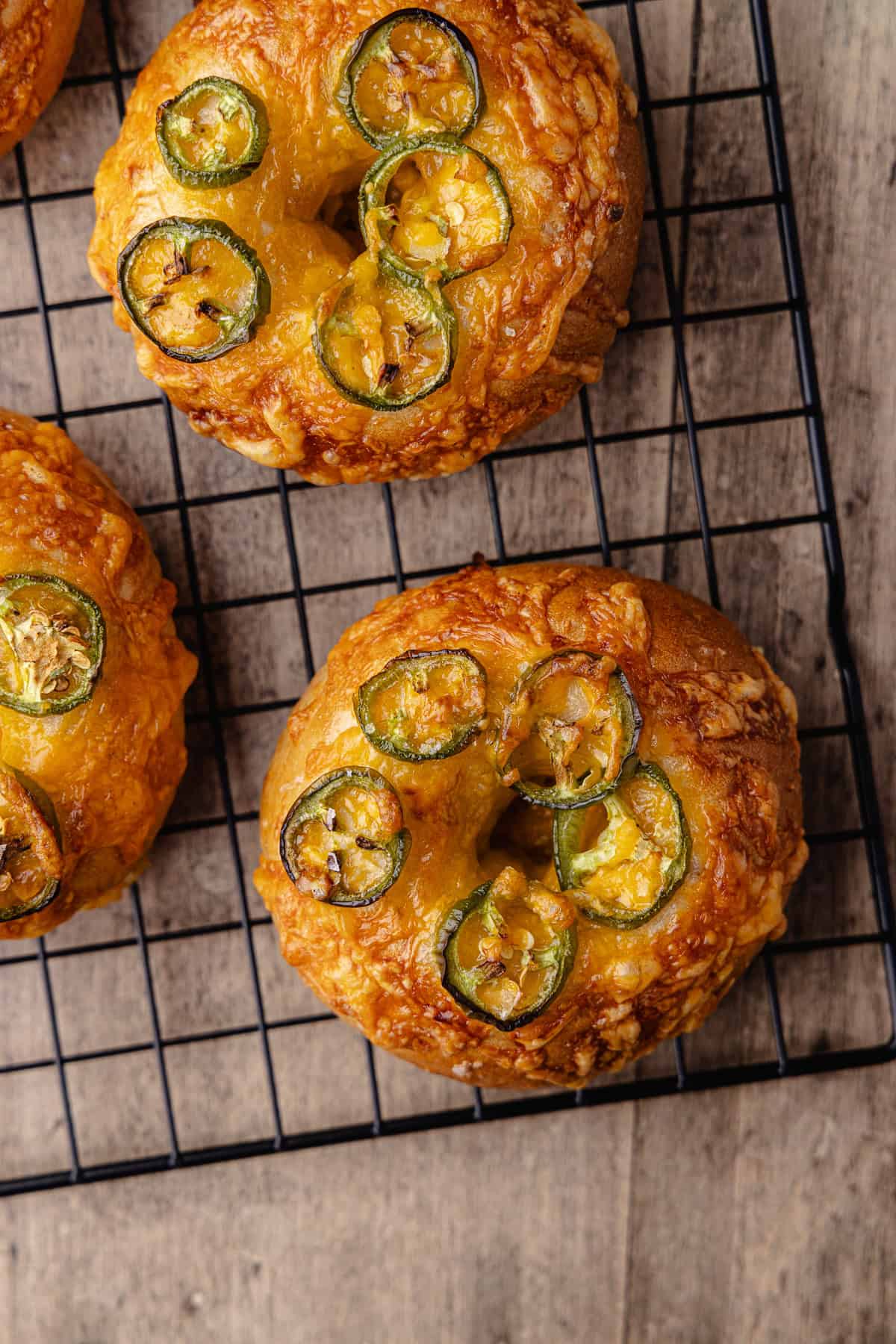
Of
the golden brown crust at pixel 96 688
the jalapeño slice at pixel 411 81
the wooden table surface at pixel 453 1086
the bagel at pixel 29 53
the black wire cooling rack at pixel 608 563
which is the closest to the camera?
the jalapeño slice at pixel 411 81

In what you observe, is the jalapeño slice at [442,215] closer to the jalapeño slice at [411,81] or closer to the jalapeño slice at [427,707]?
the jalapeño slice at [411,81]

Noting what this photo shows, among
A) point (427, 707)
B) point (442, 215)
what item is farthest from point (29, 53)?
point (427, 707)

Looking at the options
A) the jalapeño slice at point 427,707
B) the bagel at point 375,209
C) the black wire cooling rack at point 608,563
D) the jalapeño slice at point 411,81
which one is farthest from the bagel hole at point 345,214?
the jalapeño slice at point 427,707

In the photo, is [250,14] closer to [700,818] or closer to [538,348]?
[538,348]

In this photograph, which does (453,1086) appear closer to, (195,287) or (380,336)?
(380,336)

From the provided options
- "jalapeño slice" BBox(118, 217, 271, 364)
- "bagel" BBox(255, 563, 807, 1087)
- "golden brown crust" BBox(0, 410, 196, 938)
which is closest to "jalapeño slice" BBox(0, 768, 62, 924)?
"golden brown crust" BBox(0, 410, 196, 938)

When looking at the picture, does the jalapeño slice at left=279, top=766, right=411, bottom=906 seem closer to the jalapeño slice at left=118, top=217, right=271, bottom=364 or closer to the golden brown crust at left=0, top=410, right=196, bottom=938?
the golden brown crust at left=0, top=410, right=196, bottom=938
